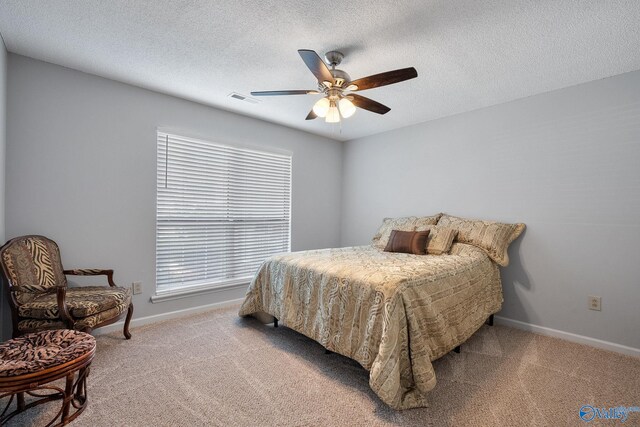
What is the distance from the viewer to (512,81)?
2.70m

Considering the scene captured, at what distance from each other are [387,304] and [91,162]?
113 inches

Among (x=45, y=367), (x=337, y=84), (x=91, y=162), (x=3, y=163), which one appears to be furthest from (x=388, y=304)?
(x=3, y=163)

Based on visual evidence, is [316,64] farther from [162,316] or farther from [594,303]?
[594,303]

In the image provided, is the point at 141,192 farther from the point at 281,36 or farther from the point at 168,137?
the point at 281,36

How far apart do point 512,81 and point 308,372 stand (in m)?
3.09

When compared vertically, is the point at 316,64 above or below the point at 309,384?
above

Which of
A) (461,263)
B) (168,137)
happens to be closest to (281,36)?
(168,137)

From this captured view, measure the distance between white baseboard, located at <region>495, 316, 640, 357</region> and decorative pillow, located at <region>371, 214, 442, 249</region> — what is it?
128cm

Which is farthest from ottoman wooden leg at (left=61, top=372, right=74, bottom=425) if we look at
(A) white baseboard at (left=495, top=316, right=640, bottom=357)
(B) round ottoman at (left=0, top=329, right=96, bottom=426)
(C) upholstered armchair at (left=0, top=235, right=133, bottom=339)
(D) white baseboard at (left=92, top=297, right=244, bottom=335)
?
(A) white baseboard at (left=495, top=316, right=640, bottom=357)

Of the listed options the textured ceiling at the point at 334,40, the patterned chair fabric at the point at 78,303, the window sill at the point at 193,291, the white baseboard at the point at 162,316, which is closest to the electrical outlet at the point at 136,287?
the window sill at the point at 193,291

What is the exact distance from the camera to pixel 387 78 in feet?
6.44

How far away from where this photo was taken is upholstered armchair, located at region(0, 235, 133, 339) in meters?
2.01

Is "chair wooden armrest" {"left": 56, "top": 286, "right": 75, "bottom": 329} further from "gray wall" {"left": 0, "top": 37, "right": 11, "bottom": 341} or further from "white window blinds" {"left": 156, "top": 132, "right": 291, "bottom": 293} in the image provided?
"white window blinds" {"left": 156, "top": 132, "right": 291, "bottom": 293}

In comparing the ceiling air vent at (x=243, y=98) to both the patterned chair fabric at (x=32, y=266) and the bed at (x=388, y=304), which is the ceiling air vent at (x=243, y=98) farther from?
the patterned chair fabric at (x=32, y=266)
